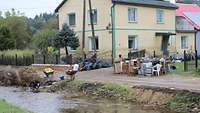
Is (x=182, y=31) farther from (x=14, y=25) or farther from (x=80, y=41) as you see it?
(x=14, y=25)

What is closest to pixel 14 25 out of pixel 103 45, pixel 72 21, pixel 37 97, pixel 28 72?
pixel 72 21

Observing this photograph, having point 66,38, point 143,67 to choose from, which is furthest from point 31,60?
point 143,67

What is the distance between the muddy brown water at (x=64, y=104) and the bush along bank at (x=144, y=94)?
947 millimetres

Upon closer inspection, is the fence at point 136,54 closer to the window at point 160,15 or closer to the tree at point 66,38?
the tree at point 66,38

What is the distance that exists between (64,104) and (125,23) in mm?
22170

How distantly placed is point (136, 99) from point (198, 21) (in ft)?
112

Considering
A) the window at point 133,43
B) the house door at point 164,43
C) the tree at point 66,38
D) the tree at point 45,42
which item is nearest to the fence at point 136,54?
the window at point 133,43

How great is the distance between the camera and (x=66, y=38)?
147 feet

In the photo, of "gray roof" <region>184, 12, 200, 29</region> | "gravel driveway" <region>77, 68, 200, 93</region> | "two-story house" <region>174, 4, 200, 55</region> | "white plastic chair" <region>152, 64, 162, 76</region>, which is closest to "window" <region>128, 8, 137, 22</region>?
"two-story house" <region>174, 4, 200, 55</region>

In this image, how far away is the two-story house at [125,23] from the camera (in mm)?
44906

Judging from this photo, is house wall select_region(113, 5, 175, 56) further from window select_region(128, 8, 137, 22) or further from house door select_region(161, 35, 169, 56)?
house door select_region(161, 35, 169, 56)

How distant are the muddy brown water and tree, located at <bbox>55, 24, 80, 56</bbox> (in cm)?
1554

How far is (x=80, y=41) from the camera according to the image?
157 ft

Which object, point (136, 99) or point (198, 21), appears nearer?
point (136, 99)
